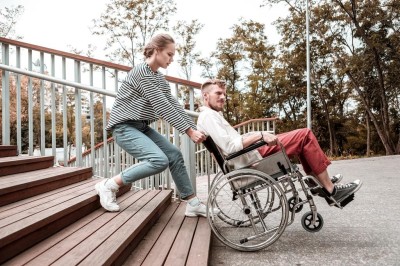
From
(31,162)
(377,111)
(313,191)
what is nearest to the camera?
(313,191)

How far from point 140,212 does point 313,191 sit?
117 centimetres

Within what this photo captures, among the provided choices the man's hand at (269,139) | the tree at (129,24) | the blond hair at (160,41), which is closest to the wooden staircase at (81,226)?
the man's hand at (269,139)

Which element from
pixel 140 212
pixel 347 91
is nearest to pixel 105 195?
pixel 140 212

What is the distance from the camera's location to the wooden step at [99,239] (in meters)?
1.55

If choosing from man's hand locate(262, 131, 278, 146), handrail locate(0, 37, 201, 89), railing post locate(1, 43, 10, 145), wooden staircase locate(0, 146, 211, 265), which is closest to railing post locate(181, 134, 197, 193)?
wooden staircase locate(0, 146, 211, 265)

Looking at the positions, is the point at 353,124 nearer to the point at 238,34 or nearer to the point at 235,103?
the point at 235,103

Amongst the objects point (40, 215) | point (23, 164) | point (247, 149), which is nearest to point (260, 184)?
point (247, 149)

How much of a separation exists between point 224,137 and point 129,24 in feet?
47.6

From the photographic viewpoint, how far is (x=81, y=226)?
2068mm

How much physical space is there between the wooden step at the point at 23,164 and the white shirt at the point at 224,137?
1.57 metres

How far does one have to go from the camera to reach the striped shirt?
240 centimetres

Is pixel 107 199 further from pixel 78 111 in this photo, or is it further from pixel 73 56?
pixel 73 56

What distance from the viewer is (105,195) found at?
7.94ft

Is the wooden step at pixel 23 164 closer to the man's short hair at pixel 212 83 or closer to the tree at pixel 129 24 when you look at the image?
the man's short hair at pixel 212 83
